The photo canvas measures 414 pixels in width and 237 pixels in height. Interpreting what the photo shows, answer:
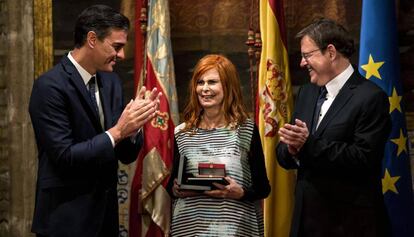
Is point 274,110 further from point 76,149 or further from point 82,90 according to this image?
point 76,149

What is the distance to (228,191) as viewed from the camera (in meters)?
4.11

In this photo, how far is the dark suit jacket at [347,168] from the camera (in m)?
3.79

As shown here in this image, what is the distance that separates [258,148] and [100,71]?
3.20 feet

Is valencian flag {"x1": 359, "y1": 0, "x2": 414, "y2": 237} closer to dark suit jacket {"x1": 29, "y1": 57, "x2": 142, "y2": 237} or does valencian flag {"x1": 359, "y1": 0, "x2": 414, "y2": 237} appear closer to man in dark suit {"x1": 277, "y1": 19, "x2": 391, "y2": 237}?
man in dark suit {"x1": 277, "y1": 19, "x2": 391, "y2": 237}

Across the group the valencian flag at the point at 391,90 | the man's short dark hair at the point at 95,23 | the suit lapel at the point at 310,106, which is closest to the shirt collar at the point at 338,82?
the suit lapel at the point at 310,106

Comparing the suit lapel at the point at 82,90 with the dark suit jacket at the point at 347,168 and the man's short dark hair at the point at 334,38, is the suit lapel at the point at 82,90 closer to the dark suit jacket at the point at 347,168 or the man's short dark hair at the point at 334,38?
the dark suit jacket at the point at 347,168

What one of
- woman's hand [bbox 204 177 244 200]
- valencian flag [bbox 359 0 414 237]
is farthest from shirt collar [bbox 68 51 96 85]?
valencian flag [bbox 359 0 414 237]

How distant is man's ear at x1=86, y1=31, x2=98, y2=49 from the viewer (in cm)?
386

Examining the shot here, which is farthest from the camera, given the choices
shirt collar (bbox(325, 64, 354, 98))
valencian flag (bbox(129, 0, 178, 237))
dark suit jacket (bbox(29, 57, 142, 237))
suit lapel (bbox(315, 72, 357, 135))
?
valencian flag (bbox(129, 0, 178, 237))

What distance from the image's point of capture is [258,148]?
4.30 m

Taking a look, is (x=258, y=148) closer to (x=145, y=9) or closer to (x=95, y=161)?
(x=95, y=161)

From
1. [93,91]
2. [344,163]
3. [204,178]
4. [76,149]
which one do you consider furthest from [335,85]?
[76,149]

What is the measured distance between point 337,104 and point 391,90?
4.20 ft

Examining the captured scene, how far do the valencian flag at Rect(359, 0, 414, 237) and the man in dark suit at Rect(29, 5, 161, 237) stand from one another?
6.29 ft
